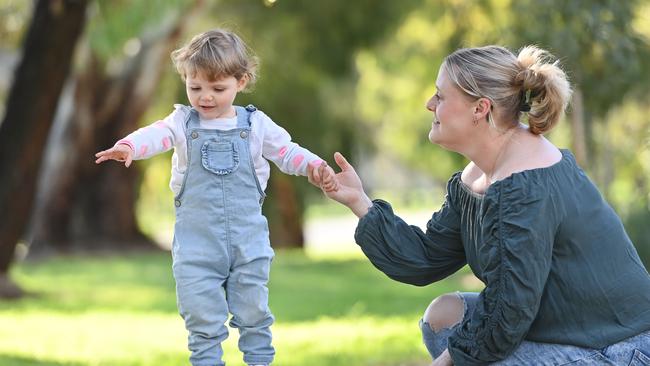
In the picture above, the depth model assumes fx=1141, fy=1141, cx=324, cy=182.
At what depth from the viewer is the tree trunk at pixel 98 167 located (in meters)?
18.1

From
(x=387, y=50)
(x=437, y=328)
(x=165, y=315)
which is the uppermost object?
(x=387, y=50)

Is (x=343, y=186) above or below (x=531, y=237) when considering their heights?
above

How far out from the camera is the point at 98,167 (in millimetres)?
19688

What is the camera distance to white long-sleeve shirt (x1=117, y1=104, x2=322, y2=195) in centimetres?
405

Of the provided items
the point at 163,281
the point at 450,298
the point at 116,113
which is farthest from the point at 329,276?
the point at 450,298

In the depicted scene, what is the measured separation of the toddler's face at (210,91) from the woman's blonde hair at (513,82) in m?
0.78

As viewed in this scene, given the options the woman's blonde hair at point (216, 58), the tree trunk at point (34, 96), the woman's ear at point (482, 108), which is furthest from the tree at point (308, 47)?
the woman's ear at point (482, 108)

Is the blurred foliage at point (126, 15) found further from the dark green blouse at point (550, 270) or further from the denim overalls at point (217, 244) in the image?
the dark green blouse at point (550, 270)

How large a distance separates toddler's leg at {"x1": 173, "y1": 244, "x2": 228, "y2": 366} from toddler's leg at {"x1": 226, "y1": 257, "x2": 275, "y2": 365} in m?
0.06

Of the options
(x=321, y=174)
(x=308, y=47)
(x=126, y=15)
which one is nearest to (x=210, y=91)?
(x=321, y=174)

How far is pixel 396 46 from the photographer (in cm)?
2169

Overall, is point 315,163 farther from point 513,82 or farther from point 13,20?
point 13,20

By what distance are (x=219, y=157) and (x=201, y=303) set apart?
534mm

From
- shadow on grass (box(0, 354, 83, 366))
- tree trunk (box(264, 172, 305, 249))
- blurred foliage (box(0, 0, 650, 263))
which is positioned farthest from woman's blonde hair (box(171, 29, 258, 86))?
tree trunk (box(264, 172, 305, 249))
